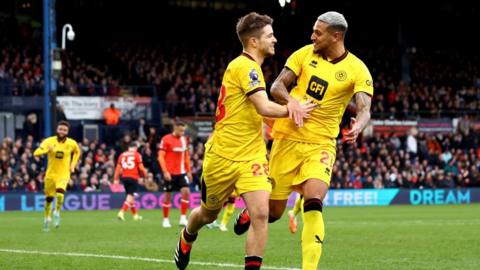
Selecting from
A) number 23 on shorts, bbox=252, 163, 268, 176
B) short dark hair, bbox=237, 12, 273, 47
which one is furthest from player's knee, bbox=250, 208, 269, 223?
short dark hair, bbox=237, 12, 273, 47

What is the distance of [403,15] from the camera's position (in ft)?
180

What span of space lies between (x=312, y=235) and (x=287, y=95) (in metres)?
1.42

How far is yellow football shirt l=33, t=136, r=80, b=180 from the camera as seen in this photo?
22.2m

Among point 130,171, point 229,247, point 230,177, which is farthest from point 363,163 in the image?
point 230,177

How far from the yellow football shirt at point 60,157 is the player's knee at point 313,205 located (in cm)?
1272

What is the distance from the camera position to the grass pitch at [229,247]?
12.6 m

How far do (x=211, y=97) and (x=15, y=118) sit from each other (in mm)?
8691

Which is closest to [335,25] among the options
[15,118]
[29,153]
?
[29,153]

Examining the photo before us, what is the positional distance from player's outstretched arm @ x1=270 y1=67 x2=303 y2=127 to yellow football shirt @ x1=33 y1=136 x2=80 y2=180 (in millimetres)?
12183

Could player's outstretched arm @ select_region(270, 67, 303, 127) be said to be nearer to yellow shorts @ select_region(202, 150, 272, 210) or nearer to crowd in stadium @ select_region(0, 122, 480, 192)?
yellow shorts @ select_region(202, 150, 272, 210)

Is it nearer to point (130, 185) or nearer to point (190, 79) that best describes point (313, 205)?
point (130, 185)

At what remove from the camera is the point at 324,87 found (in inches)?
421

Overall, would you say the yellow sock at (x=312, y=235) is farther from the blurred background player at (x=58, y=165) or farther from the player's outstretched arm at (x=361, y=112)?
the blurred background player at (x=58, y=165)

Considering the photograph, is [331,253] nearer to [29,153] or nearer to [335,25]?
[335,25]
